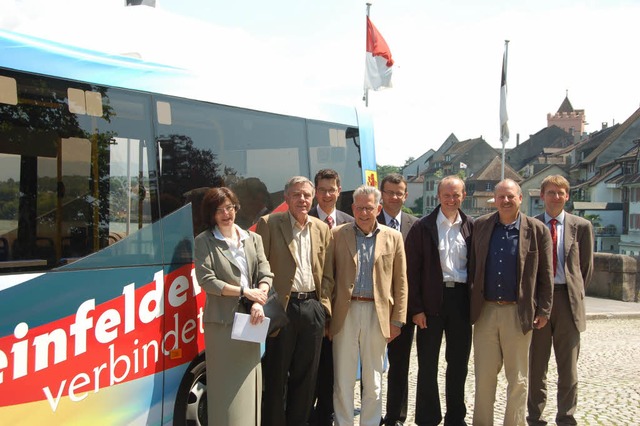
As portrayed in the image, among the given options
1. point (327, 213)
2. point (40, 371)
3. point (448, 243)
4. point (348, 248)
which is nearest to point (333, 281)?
point (348, 248)

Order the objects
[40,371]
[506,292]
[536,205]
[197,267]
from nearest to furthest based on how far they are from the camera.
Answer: [40,371], [197,267], [506,292], [536,205]

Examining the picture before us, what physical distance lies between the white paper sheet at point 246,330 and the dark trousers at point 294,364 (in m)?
0.49

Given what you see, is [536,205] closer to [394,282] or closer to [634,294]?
[634,294]

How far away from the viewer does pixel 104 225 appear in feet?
16.4

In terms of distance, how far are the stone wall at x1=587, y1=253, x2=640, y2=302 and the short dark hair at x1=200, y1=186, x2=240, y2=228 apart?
16.7 m

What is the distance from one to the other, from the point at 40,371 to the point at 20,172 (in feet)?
4.23

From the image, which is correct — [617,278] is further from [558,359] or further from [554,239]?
[554,239]

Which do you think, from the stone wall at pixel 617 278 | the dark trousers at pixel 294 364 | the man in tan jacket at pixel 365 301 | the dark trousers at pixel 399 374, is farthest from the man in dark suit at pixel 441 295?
the stone wall at pixel 617 278

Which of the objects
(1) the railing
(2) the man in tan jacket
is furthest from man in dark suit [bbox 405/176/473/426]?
(1) the railing

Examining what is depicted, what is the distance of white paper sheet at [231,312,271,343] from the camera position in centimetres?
506

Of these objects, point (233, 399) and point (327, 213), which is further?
point (327, 213)

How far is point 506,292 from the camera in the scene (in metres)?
6.00

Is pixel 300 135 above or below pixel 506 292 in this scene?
above

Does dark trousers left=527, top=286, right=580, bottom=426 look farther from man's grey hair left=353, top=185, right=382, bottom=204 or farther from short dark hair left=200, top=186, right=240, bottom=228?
short dark hair left=200, top=186, right=240, bottom=228
